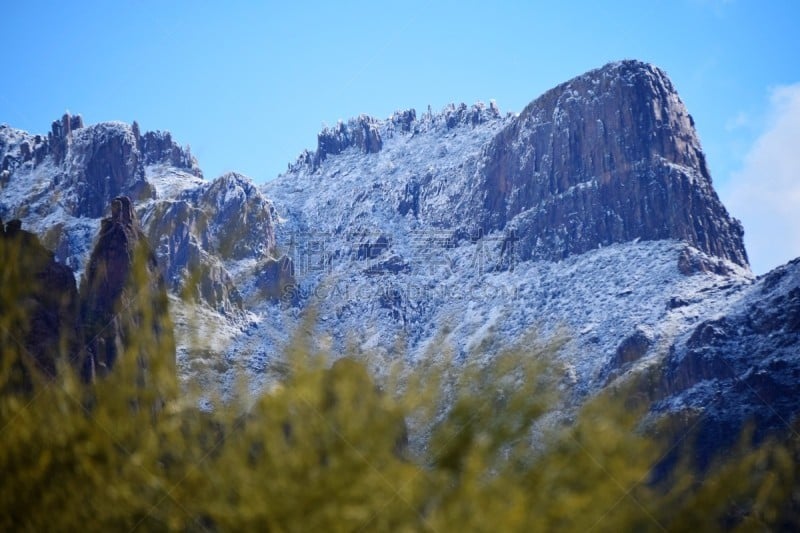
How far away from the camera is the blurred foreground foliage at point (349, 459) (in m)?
5.35

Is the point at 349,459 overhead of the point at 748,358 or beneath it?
beneath

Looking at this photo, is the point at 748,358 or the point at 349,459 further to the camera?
the point at 748,358

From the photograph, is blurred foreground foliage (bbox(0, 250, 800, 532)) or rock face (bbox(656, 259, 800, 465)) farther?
rock face (bbox(656, 259, 800, 465))

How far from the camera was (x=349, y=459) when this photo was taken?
5402 millimetres

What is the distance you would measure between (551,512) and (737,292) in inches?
6388

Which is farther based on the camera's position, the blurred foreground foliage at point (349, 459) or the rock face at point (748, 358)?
the rock face at point (748, 358)

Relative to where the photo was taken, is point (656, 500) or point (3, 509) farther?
point (3, 509)

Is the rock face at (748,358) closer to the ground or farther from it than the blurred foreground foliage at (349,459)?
farther from it

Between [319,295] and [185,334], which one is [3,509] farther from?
[319,295]

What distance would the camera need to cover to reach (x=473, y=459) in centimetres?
534

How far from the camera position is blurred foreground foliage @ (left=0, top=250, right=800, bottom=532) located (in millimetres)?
5352

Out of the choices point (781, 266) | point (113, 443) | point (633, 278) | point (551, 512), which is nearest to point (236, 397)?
point (113, 443)

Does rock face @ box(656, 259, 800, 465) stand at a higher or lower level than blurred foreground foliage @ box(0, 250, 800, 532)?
higher

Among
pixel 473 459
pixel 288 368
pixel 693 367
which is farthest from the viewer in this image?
pixel 693 367
